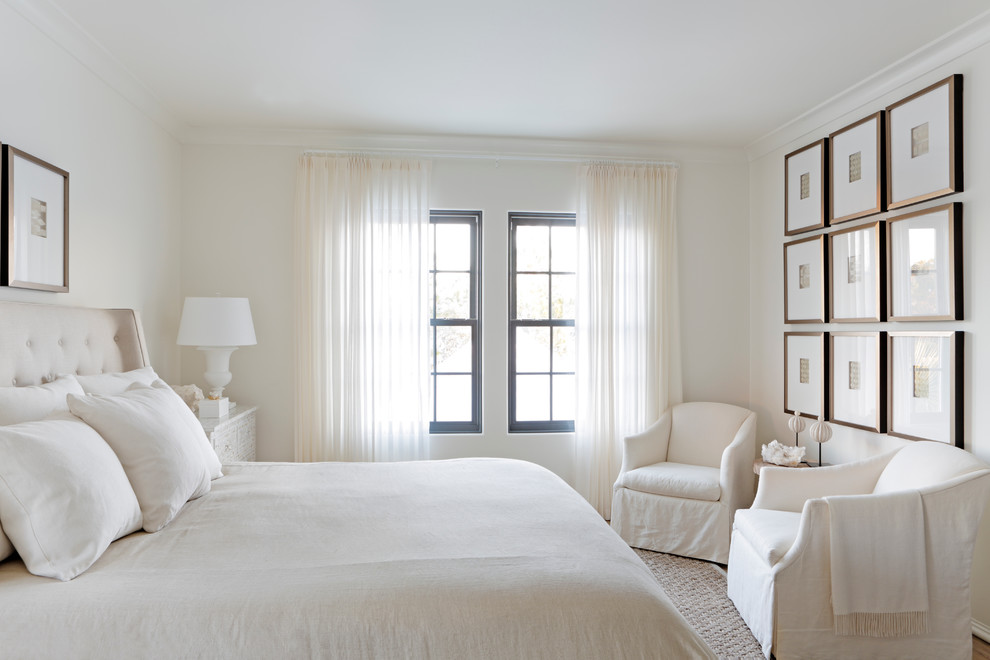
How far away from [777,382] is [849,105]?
180 cm

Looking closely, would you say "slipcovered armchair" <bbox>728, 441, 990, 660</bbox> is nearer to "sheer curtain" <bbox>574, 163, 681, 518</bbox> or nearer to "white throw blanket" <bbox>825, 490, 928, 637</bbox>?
"white throw blanket" <bbox>825, 490, 928, 637</bbox>

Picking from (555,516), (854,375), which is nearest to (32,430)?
(555,516)

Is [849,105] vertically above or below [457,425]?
above

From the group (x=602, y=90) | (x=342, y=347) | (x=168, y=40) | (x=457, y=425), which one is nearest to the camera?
(x=168, y=40)

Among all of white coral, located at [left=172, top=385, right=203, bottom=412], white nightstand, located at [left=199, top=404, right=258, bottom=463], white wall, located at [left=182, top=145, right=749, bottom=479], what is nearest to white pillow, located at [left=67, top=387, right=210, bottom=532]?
white nightstand, located at [left=199, top=404, right=258, bottom=463]

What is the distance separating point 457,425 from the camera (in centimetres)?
435

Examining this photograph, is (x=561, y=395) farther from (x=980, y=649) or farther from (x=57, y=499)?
(x=57, y=499)

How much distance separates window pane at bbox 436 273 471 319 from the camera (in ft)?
14.3

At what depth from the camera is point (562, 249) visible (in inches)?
175

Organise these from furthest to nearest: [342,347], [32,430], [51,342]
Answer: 1. [342,347]
2. [51,342]
3. [32,430]

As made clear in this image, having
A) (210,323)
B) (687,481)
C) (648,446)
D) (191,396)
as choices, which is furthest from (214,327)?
(687,481)

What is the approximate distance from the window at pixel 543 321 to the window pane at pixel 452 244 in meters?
0.38

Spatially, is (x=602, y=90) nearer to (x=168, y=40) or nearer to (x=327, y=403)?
(x=168, y=40)

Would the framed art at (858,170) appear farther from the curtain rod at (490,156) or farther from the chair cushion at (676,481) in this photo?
the chair cushion at (676,481)
